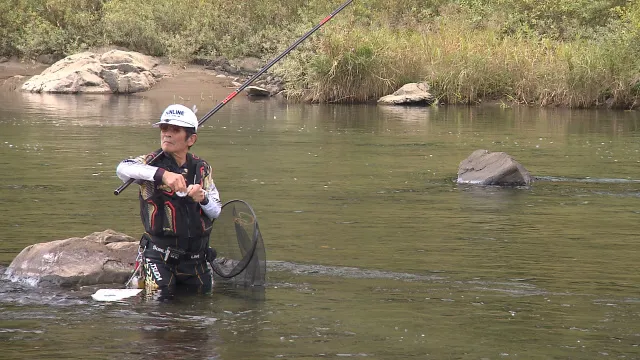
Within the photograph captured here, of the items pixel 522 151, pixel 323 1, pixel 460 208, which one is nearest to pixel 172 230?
pixel 460 208

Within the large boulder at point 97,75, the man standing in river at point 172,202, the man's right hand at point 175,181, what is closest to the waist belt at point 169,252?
the man standing in river at point 172,202

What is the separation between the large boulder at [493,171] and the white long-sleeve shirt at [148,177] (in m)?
7.66

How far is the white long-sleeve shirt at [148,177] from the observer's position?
812cm

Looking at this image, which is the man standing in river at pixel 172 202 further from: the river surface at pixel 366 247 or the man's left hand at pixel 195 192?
the river surface at pixel 366 247

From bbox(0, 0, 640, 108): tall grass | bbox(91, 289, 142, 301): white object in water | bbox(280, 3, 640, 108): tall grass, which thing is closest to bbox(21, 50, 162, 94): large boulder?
A: bbox(0, 0, 640, 108): tall grass

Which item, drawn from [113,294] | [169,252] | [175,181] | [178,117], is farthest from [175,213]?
[113,294]

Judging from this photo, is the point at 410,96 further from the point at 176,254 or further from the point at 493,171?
the point at 176,254

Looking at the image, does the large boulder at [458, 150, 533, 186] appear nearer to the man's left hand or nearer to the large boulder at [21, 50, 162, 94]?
the man's left hand

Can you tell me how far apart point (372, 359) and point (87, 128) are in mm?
16993

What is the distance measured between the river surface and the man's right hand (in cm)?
85

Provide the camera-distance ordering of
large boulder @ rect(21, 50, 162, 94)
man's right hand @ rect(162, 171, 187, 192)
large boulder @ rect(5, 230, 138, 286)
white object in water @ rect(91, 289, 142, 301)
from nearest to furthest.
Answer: man's right hand @ rect(162, 171, 187, 192), white object in water @ rect(91, 289, 142, 301), large boulder @ rect(5, 230, 138, 286), large boulder @ rect(21, 50, 162, 94)

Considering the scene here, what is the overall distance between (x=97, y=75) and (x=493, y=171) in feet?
77.4

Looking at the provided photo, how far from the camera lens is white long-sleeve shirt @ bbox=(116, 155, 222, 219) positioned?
26.6 feet

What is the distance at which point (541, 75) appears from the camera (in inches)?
1278
